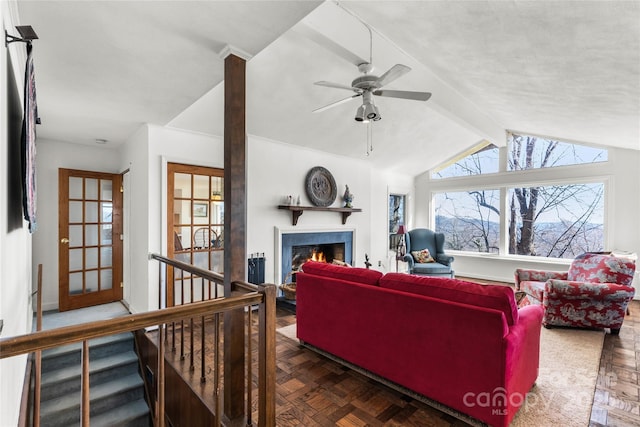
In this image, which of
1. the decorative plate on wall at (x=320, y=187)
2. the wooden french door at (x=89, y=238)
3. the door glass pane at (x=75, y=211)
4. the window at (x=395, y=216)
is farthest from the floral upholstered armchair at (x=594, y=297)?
the door glass pane at (x=75, y=211)

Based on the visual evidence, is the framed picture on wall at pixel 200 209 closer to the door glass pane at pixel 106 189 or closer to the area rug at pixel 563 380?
the door glass pane at pixel 106 189

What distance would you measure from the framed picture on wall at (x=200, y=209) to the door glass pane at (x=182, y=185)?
0.15m

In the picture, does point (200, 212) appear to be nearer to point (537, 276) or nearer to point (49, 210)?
point (49, 210)

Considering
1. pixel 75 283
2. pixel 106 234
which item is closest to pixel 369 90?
pixel 106 234

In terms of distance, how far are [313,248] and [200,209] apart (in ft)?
7.27

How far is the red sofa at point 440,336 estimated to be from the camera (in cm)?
180

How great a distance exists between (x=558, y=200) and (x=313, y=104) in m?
4.87

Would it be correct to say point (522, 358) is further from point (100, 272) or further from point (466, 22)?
point (100, 272)

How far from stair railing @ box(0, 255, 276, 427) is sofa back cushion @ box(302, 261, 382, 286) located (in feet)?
3.49

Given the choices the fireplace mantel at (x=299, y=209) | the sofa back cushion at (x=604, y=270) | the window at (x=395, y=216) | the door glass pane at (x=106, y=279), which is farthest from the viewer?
the window at (x=395, y=216)

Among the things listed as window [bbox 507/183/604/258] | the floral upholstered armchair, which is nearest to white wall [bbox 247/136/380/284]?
the floral upholstered armchair

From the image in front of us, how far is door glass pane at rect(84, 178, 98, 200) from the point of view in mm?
4035

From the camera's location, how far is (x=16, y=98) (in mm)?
1656

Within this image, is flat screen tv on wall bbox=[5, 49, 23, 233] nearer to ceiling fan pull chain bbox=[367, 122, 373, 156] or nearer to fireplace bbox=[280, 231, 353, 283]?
fireplace bbox=[280, 231, 353, 283]
